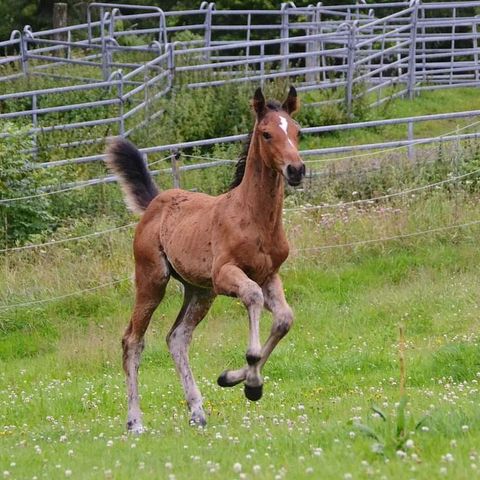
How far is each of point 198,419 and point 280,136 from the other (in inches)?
92.9

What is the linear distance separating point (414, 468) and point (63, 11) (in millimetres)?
27966

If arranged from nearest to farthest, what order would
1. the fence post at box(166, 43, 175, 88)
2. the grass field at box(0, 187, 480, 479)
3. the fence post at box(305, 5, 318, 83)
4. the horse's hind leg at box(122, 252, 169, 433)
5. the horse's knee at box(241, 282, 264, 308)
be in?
1. the grass field at box(0, 187, 480, 479)
2. the horse's knee at box(241, 282, 264, 308)
3. the horse's hind leg at box(122, 252, 169, 433)
4. the fence post at box(166, 43, 175, 88)
5. the fence post at box(305, 5, 318, 83)

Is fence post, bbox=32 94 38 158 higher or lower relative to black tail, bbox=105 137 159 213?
lower

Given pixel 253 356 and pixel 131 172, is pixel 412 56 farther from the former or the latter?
pixel 253 356

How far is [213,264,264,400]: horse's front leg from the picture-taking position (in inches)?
346

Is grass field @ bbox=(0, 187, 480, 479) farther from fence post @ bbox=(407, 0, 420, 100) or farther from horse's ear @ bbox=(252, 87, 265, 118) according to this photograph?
fence post @ bbox=(407, 0, 420, 100)

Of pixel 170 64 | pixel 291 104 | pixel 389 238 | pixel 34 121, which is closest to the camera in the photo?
pixel 291 104

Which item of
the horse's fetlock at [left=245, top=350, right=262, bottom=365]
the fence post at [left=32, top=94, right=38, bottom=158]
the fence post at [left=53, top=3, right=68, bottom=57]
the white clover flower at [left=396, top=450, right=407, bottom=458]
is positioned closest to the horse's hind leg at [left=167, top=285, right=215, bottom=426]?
the horse's fetlock at [left=245, top=350, right=262, bottom=365]

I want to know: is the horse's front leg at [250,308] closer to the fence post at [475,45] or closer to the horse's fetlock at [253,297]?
the horse's fetlock at [253,297]

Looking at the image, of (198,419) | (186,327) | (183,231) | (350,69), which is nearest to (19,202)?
(186,327)

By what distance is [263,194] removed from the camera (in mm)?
9398

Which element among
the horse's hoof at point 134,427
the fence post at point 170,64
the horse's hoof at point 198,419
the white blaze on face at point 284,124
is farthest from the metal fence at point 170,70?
the white blaze on face at point 284,124

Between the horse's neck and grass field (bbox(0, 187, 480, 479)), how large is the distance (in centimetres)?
151

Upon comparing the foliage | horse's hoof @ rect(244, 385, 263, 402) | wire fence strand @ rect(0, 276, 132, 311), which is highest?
horse's hoof @ rect(244, 385, 263, 402)
